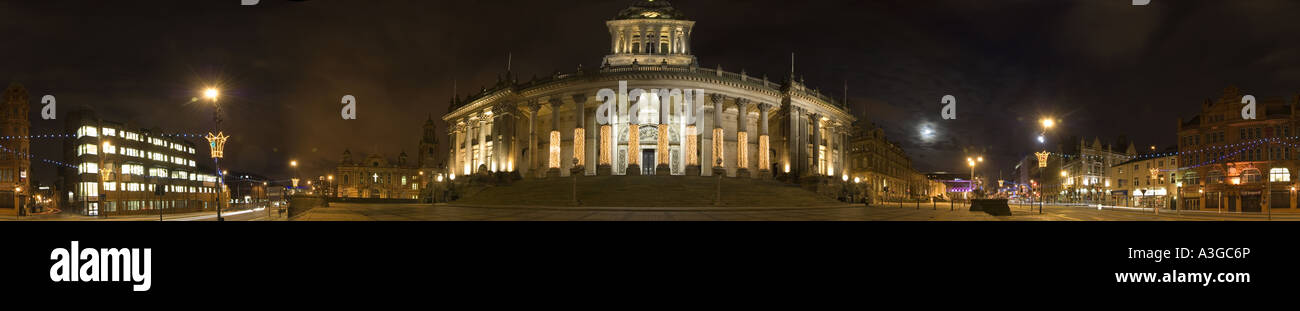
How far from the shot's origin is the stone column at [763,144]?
53156mm

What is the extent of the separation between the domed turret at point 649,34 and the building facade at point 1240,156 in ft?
165

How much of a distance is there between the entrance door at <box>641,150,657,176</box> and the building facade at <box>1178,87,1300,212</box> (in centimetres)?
5038

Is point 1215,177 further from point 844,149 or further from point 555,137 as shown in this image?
point 555,137

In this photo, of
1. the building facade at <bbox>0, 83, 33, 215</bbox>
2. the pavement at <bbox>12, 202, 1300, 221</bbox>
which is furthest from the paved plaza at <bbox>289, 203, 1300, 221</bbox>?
the building facade at <bbox>0, 83, 33, 215</bbox>

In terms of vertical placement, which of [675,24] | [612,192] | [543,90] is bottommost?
[612,192]

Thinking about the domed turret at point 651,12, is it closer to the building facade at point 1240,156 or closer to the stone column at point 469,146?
the stone column at point 469,146

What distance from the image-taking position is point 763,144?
53.8 meters

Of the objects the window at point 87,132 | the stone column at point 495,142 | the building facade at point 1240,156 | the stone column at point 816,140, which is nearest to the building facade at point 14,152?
the window at point 87,132

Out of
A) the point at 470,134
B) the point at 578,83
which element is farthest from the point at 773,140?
the point at 470,134

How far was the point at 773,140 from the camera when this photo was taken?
6088 cm

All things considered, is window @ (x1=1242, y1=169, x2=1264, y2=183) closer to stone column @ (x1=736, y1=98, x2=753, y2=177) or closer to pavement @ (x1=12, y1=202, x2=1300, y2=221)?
pavement @ (x1=12, y1=202, x2=1300, y2=221)
